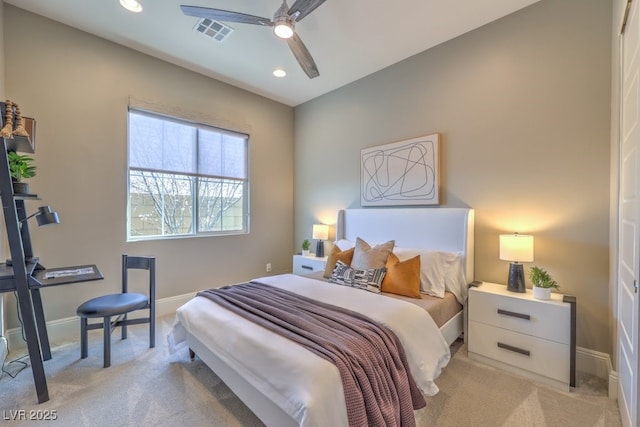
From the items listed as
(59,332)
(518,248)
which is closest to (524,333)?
(518,248)

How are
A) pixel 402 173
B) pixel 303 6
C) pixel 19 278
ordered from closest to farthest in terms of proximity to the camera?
pixel 19 278
pixel 303 6
pixel 402 173

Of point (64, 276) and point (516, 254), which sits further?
point (516, 254)

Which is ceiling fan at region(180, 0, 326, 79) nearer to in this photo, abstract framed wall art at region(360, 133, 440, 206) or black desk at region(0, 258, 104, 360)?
abstract framed wall art at region(360, 133, 440, 206)

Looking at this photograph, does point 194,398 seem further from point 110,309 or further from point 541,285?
point 541,285

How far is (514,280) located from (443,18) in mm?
2612

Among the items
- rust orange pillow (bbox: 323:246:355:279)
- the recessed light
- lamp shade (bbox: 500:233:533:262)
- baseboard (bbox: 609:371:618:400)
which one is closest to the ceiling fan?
the recessed light

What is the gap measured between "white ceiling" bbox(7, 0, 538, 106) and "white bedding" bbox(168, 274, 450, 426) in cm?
265

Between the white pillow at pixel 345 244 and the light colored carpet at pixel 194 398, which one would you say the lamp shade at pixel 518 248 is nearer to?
the light colored carpet at pixel 194 398

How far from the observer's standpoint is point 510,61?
106 inches

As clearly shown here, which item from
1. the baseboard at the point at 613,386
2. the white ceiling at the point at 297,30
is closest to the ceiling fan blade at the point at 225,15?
the white ceiling at the point at 297,30

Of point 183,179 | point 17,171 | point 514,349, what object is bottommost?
point 514,349

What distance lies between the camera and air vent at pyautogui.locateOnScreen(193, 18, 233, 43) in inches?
110

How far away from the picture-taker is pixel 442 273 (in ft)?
8.64

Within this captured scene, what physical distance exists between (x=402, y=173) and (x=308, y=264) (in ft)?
6.19
